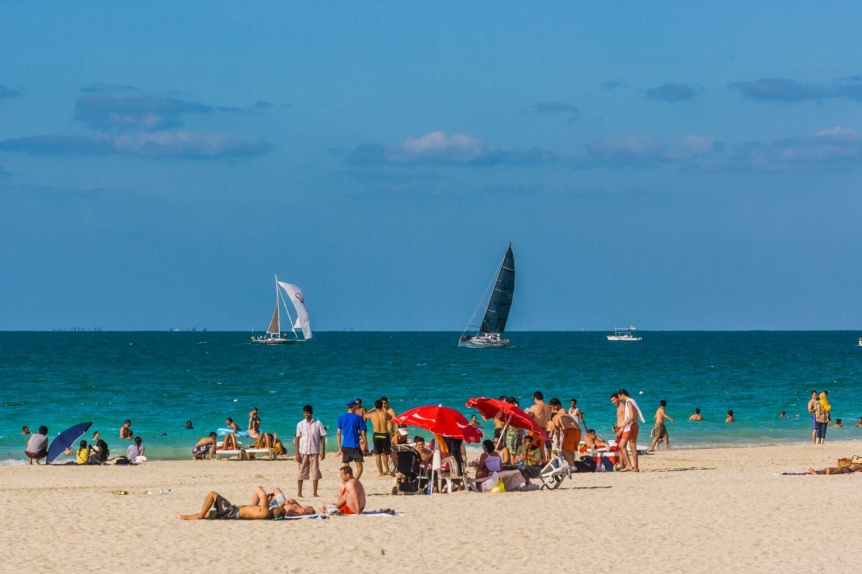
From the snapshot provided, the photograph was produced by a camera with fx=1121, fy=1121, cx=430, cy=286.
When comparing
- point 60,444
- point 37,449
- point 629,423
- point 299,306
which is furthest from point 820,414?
point 299,306

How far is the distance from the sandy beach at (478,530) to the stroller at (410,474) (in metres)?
0.36

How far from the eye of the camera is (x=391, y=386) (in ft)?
211

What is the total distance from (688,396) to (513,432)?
35153 mm

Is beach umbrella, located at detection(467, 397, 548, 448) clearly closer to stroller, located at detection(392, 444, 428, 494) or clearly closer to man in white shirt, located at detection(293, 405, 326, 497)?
stroller, located at detection(392, 444, 428, 494)

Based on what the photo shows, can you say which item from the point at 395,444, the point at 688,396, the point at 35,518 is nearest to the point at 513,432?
the point at 395,444

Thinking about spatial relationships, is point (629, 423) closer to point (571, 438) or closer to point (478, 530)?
point (571, 438)

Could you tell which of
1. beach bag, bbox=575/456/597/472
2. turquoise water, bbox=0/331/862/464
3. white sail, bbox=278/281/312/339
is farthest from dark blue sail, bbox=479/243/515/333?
beach bag, bbox=575/456/597/472

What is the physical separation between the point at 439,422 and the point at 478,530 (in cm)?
392

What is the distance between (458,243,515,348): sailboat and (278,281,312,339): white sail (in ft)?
71.9

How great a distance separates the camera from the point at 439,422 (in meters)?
19.6

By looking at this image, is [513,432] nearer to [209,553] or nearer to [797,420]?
[209,553]

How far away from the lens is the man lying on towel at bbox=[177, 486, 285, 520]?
16625 mm

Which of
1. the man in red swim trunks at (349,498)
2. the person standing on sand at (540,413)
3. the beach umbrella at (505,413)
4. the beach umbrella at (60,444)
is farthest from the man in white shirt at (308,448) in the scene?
the beach umbrella at (60,444)

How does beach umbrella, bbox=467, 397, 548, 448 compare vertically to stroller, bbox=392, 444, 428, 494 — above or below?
above
